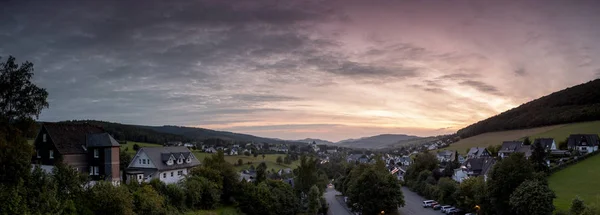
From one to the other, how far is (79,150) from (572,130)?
109 metres

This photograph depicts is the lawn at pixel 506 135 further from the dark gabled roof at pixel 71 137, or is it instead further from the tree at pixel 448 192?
the dark gabled roof at pixel 71 137

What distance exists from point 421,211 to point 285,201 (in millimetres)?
21016

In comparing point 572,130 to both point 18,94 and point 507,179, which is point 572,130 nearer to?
point 507,179

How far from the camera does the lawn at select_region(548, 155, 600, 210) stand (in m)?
45.9

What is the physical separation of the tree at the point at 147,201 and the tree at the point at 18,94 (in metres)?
10.6

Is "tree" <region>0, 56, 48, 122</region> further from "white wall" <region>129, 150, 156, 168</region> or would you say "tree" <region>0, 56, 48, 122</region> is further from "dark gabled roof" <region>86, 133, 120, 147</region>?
"white wall" <region>129, 150, 156, 168</region>

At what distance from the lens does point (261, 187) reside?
54062 mm

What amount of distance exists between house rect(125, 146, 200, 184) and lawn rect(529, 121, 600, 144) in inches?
3415

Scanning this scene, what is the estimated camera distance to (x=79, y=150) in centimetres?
4203

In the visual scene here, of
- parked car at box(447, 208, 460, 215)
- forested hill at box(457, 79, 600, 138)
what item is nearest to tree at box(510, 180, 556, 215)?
parked car at box(447, 208, 460, 215)

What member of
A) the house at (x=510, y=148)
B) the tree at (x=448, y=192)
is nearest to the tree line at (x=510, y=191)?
the tree at (x=448, y=192)

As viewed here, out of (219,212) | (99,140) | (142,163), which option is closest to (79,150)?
(99,140)

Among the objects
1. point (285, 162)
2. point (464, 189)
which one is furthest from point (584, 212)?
point (285, 162)

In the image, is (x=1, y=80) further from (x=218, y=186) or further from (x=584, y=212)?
(x=584, y=212)
